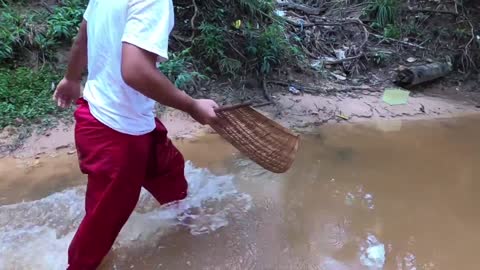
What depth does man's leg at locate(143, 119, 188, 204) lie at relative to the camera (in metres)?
2.30

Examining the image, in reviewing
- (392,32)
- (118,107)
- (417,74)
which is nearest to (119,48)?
(118,107)

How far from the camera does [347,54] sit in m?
5.90

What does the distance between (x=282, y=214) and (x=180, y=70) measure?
1950 millimetres

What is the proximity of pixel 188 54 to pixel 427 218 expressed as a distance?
265 cm

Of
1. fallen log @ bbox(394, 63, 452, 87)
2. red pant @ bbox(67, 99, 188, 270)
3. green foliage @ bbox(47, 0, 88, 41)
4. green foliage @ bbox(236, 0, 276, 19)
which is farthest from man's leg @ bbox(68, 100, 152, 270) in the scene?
fallen log @ bbox(394, 63, 452, 87)

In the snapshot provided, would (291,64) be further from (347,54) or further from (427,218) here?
(427,218)

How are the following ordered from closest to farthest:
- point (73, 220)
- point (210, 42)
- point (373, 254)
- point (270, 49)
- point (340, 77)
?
point (373, 254), point (73, 220), point (210, 42), point (270, 49), point (340, 77)

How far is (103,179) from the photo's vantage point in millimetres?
2084

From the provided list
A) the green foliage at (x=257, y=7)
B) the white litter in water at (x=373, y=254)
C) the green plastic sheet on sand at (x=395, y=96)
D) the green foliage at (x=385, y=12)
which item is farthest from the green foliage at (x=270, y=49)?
the white litter in water at (x=373, y=254)

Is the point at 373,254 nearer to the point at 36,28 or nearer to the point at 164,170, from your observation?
the point at 164,170

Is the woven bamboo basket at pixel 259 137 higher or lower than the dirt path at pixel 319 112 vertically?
higher

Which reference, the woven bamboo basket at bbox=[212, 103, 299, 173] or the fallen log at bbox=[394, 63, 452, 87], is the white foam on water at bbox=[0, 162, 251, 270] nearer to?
the woven bamboo basket at bbox=[212, 103, 299, 173]

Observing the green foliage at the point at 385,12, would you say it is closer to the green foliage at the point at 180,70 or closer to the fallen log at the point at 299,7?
the fallen log at the point at 299,7

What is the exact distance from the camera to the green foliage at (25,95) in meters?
3.84
